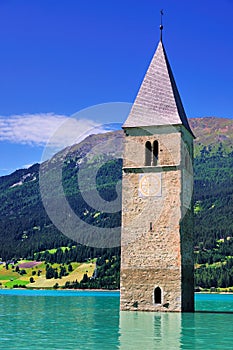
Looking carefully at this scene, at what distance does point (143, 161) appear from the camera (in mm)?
35781

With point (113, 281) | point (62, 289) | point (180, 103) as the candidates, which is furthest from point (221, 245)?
point (180, 103)

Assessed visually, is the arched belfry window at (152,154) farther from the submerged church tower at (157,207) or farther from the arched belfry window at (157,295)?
the arched belfry window at (157,295)

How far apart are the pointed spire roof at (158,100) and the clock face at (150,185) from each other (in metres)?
3.27

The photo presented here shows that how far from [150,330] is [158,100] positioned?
1658 cm

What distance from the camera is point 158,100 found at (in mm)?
37000

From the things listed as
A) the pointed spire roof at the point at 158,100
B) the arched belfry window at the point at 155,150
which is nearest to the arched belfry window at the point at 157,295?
the arched belfry window at the point at 155,150

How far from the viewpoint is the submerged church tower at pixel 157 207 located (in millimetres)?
33781

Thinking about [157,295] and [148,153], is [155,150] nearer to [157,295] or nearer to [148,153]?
[148,153]

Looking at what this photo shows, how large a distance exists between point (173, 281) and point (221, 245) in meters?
115

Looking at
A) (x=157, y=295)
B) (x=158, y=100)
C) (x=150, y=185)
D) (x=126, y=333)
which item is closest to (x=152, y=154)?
(x=150, y=185)

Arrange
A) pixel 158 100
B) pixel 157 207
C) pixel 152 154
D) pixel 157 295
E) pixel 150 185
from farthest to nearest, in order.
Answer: pixel 158 100 < pixel 152 154 < pixel 150 185 < pixel 157 207 < pixel 157 295

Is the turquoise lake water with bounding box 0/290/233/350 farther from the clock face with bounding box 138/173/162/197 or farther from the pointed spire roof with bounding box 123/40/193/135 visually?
the pointed spire roof with bounding box 123/40/193/135

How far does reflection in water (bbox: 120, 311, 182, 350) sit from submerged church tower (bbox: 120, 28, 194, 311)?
1683 mm

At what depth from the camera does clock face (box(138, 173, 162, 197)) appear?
3503 cm
